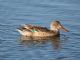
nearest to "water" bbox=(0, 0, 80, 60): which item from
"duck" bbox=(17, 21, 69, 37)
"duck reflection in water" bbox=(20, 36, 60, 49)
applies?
"duck reflection in water" bbox=(20, 36, 60, 49)

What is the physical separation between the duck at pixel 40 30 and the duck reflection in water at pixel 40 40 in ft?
0.82

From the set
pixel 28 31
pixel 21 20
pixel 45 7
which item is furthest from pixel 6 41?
pixel 45 7

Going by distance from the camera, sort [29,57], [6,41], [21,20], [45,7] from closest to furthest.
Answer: [29,57] < [6,41] < [21,20] < [45,7]

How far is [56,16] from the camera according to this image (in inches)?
856

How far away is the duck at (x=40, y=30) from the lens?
63.8ft

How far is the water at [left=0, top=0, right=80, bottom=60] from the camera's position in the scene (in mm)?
16578

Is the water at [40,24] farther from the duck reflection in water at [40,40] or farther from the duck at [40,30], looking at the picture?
the duck at [40,30]

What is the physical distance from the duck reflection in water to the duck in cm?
25

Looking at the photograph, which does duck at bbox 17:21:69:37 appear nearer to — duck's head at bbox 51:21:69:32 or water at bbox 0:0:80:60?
duck's head at bbox 51:21:69:32

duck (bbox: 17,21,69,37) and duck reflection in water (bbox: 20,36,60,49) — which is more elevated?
duck (bbox: 17,21,69,37)

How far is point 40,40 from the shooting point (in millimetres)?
19000

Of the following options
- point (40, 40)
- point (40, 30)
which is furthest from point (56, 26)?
point (40, 40)

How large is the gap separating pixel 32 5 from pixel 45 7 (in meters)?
0.82

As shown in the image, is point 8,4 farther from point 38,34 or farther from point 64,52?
point 64,52
